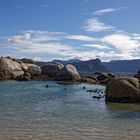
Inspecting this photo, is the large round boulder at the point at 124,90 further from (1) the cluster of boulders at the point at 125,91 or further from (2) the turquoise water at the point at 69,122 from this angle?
(2) the turquoise water at the point at 69,122

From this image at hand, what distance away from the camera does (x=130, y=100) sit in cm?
3136

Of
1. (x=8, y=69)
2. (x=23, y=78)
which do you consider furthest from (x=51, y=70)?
(x=8, y=69)

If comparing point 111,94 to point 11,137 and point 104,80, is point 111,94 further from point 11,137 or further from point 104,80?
point 104,80

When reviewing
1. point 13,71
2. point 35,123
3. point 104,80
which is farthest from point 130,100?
point 13,71

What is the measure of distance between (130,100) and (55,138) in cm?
1572

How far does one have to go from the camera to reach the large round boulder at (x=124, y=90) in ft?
103

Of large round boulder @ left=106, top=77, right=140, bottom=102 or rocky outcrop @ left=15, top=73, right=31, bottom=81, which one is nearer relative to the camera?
large round boulder @ left=106, top=77, right=140, bottom=102

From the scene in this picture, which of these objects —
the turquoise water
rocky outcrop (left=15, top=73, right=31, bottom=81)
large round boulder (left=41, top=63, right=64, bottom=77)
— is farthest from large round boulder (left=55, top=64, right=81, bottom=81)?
the turquoise water

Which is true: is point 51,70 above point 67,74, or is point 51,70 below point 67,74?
above

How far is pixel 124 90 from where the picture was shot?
31.3 metres

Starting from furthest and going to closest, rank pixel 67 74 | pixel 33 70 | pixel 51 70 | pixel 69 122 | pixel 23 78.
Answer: pixel 51 70 → pixel 33 70 → pixel 67 74 → pixel 23 78 → pixel 69 122

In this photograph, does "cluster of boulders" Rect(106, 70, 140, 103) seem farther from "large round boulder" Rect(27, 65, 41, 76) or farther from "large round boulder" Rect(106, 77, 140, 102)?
"large round boulder" Rect(27, 65, 41, 76)

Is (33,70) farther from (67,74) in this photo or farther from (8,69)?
(67,74)

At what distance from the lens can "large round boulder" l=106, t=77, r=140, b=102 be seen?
1231 inches
